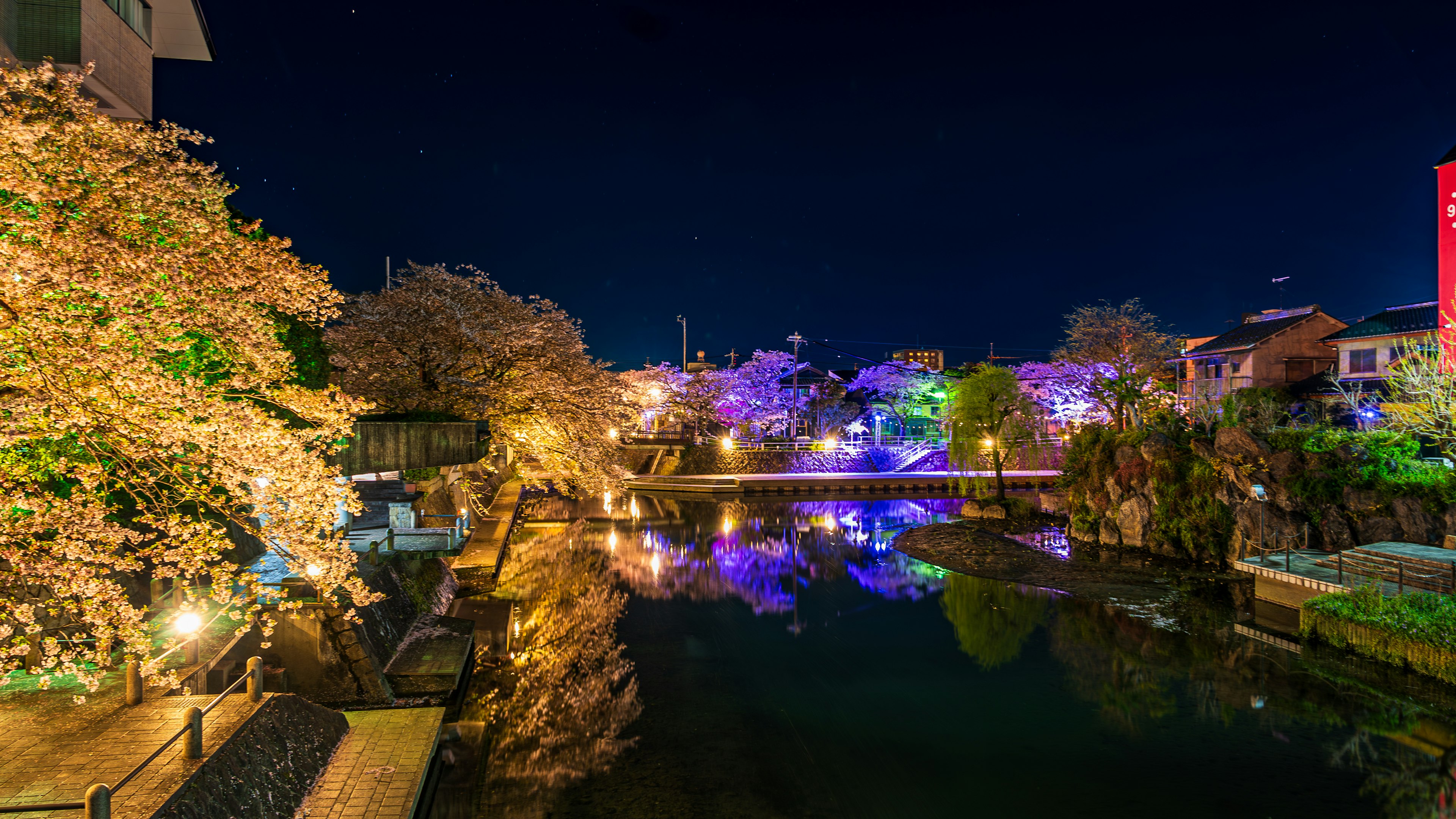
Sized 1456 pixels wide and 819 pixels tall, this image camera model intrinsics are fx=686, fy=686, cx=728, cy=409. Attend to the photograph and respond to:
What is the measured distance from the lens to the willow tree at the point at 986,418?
3428cm

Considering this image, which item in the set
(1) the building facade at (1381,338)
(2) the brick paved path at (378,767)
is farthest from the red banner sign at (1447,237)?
(2) the brick paved path at (378,767)

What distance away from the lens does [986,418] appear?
34312 mm

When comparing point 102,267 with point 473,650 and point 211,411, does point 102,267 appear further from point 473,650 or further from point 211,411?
point 473,650

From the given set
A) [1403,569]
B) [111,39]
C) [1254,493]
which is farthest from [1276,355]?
[111,39]

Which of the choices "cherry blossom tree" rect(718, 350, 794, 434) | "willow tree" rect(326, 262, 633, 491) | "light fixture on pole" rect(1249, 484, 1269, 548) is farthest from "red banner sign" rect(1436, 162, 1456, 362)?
"cherry blossom tree" rect(718, 350, 794, 434)

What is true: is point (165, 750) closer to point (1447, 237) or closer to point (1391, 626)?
point (1391, 626)

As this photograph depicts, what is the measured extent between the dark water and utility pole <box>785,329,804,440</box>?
3620 centimetres

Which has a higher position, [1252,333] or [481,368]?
[1252,333]

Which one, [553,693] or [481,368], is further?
[481,368]

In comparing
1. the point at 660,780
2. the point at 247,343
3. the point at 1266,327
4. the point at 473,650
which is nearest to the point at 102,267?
the point at 247,343

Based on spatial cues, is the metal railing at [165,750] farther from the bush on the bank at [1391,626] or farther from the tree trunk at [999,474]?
the tree trunk at [999,474]

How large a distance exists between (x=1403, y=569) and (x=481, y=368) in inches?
969

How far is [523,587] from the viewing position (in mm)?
20156

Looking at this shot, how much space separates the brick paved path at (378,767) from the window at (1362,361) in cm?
4229
